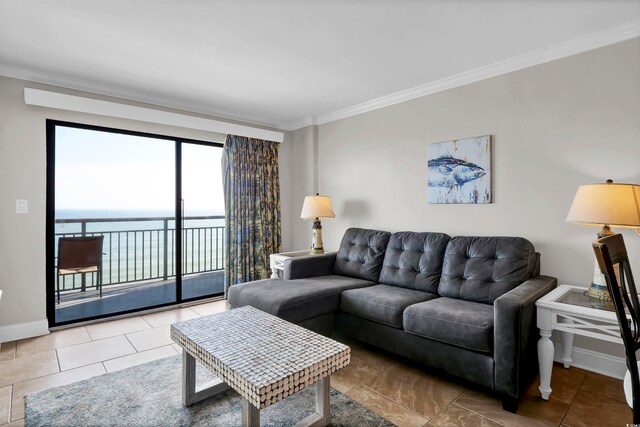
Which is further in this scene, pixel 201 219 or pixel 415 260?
pixel 201 219

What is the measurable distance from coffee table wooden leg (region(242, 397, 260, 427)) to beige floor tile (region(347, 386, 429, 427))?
2.53 ft

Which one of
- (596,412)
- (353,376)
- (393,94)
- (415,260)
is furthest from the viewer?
(393,94)

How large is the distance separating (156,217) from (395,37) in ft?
11.6

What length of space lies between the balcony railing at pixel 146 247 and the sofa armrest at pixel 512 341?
3.57 metres

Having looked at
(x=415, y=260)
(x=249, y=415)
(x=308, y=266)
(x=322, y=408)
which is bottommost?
(x=322, y=408)

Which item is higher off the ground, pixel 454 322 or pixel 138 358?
pixel 454 322

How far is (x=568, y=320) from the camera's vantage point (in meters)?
2.00

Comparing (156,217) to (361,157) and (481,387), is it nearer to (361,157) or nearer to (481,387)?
(361,157)

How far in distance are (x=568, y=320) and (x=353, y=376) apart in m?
1.42

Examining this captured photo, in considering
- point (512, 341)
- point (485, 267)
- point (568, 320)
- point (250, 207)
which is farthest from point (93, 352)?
point (568, 320)

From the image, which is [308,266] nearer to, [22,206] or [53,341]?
[53,341]

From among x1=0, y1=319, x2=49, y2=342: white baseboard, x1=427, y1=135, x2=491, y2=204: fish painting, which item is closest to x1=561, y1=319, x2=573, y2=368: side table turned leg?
x1=427, y1=135, x2=491, y2=204: fish painting

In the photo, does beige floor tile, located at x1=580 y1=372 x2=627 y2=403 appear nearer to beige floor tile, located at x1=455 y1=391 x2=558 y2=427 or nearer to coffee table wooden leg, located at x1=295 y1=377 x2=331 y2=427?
beige floor tile, located at x1=455 y1=391 x2=558 y2=427

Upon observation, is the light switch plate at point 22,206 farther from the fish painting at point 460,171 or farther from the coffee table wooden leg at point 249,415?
the fish painting at point 460,171
